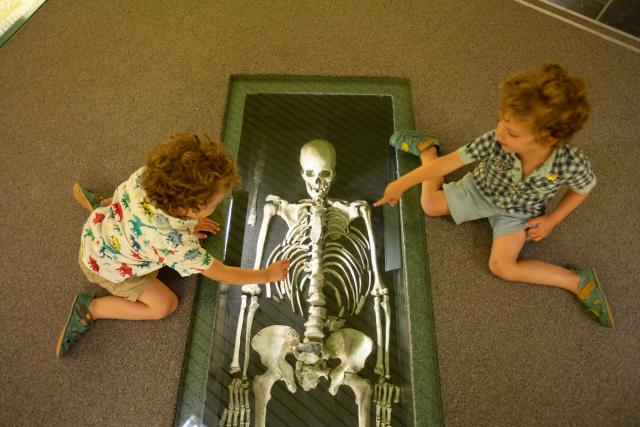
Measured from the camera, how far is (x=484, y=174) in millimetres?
1449

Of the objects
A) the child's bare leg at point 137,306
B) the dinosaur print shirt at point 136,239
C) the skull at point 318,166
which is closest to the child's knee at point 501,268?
the skull at point 318,166

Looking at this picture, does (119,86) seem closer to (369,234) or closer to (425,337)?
(369,234)

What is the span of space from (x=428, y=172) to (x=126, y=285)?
0.99 metres

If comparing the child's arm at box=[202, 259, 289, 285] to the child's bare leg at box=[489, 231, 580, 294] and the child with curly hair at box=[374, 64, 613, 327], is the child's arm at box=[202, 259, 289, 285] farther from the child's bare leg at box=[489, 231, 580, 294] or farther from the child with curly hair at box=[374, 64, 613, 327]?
the child's bare leg at box=[489, 231, 580, 294]

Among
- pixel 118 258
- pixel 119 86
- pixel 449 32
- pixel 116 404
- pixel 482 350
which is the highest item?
pixel 449 32

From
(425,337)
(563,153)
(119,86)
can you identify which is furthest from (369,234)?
(119,86)

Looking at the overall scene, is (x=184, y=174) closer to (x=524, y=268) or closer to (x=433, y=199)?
(x=433, y=199)

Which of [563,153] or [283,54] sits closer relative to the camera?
[563,153]

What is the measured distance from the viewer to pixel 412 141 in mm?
1709

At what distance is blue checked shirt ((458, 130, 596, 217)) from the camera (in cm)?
121

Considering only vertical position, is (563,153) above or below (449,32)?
below

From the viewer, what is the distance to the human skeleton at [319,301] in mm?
1374

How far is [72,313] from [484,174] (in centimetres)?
139

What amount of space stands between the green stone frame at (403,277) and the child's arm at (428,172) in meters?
0.22
